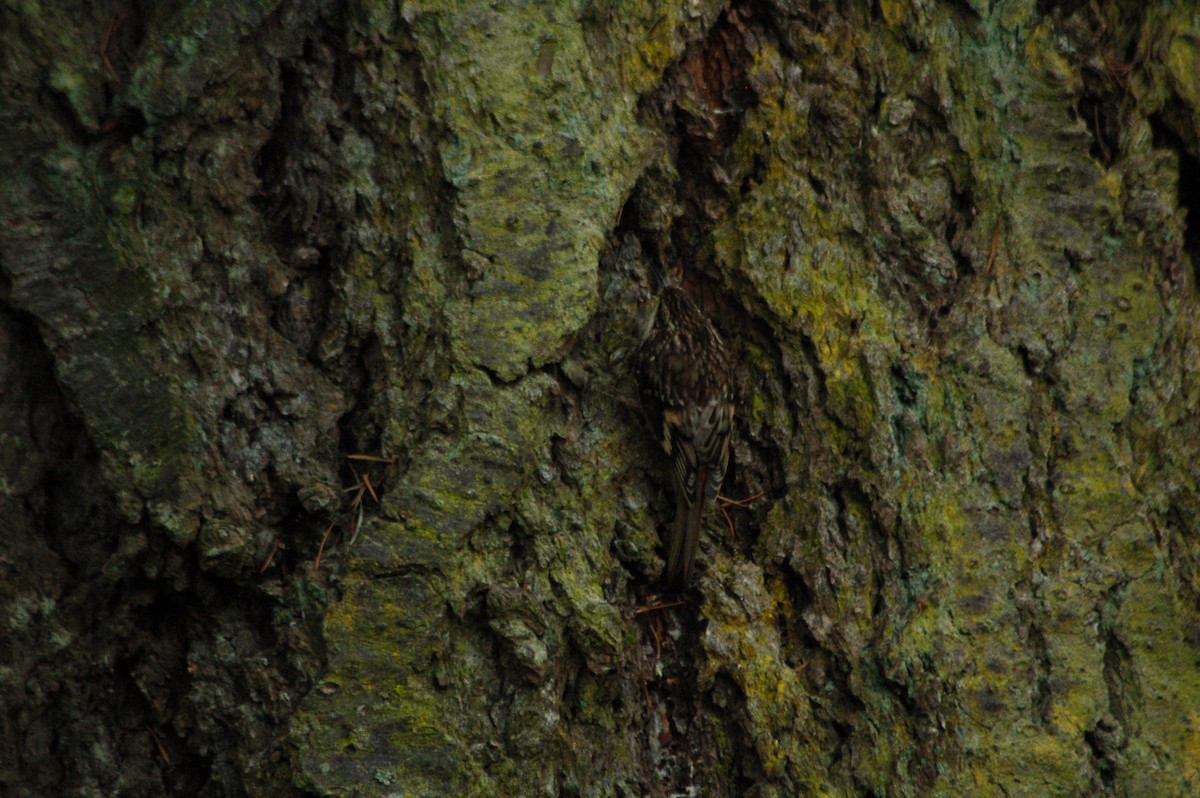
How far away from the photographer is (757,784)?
7.83 ft

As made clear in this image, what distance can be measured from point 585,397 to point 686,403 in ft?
1.40

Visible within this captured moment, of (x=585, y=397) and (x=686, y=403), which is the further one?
(x=686, y=403)

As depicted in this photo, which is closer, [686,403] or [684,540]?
[684,540]

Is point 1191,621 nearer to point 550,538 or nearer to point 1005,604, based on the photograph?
Answer: point 1005,604

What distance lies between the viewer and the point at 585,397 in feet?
8.18

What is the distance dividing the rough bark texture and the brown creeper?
57 millimetres

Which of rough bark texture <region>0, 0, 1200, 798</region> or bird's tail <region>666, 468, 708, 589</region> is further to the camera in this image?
bird's tail <region>666, 468, 708, 589</region>

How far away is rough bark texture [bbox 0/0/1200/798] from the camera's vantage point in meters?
2.11

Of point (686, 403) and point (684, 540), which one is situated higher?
point (686, 403)

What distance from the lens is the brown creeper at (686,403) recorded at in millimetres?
2545

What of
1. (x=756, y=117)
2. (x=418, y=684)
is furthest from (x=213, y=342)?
(x=756, y=117)

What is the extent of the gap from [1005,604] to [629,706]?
973 mm

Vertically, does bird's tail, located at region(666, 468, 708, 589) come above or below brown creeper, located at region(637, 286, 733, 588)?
below

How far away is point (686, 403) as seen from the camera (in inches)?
111
